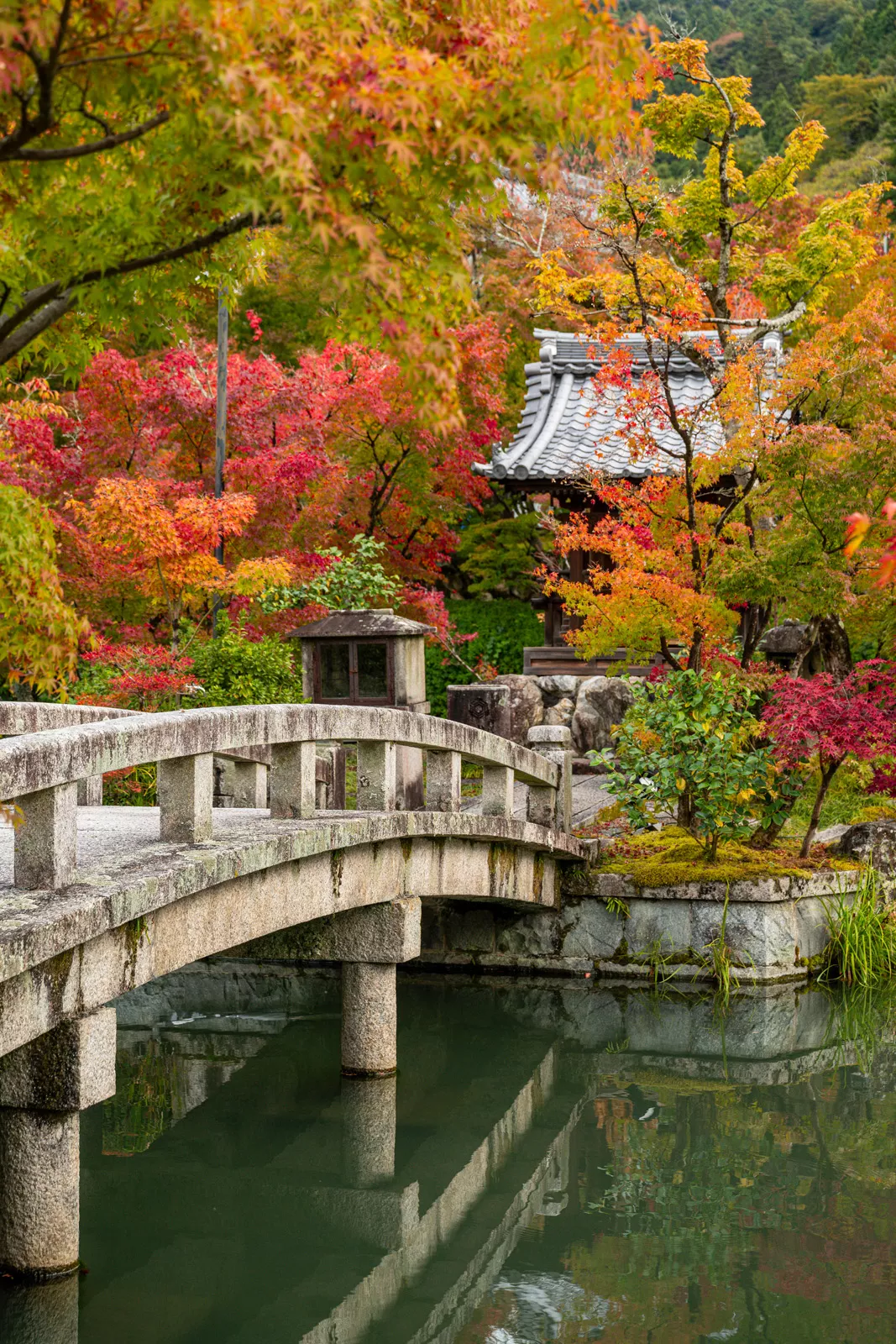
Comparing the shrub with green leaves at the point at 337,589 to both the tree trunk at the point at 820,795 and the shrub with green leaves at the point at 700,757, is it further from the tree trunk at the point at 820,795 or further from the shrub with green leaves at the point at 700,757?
the tree trunk at the point at 820,795

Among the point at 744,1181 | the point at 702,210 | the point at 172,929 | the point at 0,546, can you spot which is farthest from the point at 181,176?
the point at 702,210

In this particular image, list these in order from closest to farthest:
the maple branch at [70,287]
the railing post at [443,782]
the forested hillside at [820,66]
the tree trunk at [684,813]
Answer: the maple branch at [70,287] → the railing post at [443,782] → the tree trunk at [684,813] → the forested hillside at [820,66]

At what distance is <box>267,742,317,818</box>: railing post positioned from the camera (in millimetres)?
7328

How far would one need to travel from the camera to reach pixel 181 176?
4480mm

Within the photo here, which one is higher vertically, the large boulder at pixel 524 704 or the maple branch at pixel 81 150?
the maple branch at pixel 81 150

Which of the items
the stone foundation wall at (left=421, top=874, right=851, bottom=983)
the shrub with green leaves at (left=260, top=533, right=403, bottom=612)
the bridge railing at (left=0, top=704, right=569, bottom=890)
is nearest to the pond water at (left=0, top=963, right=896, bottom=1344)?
the stone foundation wall at (left=421, top=874, right=851, bottom=983)

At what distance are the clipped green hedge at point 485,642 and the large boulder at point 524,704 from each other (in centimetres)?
183

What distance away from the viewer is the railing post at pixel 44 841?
5254 mm

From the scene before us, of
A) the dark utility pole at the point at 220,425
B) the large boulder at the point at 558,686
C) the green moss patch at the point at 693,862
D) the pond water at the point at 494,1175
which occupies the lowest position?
the pond water at the point at 494,1175

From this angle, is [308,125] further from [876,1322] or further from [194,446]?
[194,446]

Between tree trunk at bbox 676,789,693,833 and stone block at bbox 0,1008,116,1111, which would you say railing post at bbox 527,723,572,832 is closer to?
tree trunk at bbox 676,789,693,833

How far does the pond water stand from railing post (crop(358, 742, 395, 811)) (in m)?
2.12

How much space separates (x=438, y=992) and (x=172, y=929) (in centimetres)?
568

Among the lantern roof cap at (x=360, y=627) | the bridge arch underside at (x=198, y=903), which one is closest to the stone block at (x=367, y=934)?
the bridge arch underside at (x=198, y=903)
